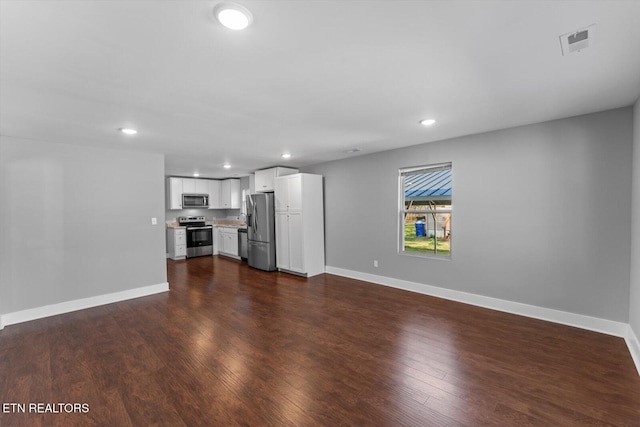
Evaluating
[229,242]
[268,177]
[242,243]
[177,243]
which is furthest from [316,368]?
[177,243]

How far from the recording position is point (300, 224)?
5555 millimetres

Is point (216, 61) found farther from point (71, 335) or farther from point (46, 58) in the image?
point (71, 335)

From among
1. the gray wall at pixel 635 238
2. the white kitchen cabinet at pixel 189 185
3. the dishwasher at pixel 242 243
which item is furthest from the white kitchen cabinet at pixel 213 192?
the gray wall at pixel 635 238

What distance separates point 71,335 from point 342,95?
3907mm

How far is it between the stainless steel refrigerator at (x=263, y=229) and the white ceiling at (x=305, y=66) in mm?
2862

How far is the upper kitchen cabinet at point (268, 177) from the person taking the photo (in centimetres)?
617

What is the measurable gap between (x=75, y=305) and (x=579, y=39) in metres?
5.97

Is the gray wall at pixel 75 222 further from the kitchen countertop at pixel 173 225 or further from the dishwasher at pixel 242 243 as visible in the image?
the kitchen countertop at pixel 173 225

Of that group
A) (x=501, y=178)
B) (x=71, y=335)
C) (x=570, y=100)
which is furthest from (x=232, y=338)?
(x=570, y=100)

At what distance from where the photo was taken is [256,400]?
78.5 inches

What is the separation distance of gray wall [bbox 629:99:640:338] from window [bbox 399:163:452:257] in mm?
1846

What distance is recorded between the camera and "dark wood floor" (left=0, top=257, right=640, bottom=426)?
1865mm

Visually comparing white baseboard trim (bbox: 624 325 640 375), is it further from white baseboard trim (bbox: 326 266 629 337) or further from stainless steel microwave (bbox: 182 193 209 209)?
stainless steel microwave (bbox: 182 193 209 209)

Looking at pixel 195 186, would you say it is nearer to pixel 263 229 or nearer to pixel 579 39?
pixel 263 229
